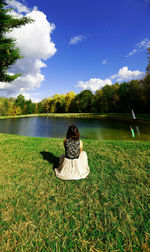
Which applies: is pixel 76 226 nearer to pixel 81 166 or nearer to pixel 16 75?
pixel 81 166


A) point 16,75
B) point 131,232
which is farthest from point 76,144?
point 16,75

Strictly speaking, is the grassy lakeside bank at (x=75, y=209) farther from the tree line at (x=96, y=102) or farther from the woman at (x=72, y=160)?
the tree line at (x=96, y=102)

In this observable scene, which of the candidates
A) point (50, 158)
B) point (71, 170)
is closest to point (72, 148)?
point (71, 170)

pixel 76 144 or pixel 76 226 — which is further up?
pixel 76 144

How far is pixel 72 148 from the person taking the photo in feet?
11.2

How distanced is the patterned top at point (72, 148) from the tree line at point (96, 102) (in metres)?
33.2

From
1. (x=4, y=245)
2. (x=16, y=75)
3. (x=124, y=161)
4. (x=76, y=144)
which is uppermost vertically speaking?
A: (x=16, y=75)

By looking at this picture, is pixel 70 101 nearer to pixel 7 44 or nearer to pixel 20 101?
pixel 20 101

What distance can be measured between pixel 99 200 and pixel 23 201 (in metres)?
1.61

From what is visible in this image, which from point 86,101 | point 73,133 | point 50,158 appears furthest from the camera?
point 86,101

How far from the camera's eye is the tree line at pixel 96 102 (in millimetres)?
36000

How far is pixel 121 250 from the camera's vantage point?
1.65 meters

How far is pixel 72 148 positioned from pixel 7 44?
798 cm

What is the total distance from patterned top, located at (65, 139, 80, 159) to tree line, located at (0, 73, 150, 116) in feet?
109
